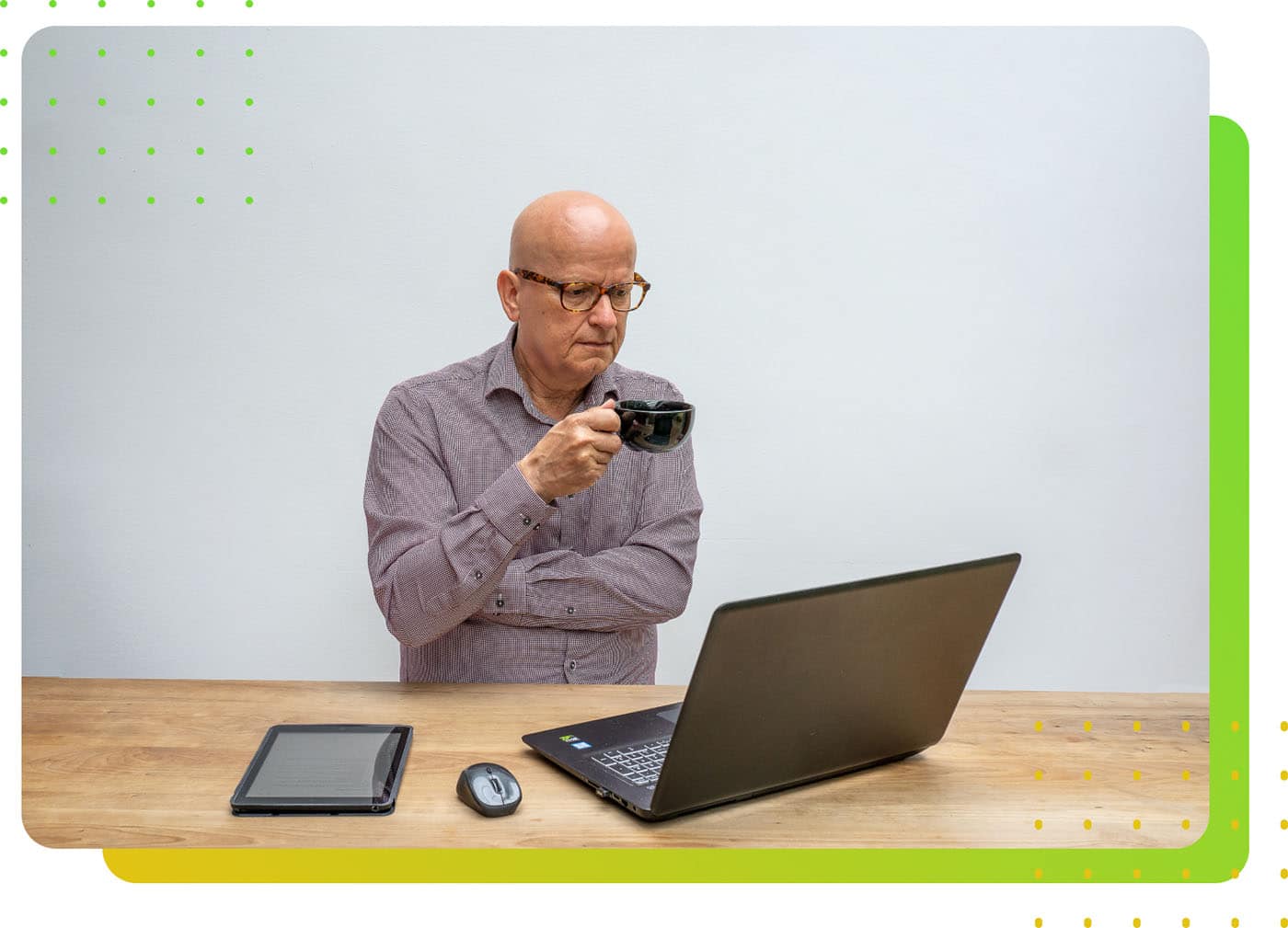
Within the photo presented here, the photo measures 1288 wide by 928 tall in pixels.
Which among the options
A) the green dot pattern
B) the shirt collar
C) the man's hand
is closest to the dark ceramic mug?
the man's hand

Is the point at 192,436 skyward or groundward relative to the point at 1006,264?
groundward

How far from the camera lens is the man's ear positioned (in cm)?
186

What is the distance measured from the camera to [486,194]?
1841mm

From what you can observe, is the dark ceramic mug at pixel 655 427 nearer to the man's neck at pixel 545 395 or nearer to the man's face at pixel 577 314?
the man's face at pixel 577 314

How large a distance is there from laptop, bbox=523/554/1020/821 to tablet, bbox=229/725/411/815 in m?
0.17

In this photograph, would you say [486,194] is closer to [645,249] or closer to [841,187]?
[645,249]

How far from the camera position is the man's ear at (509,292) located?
1.86 meters

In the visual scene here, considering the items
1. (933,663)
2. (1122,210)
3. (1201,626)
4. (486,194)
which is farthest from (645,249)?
(1201,626)

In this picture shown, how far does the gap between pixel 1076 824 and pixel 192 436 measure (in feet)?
4.53

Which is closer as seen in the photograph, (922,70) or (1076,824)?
(1076,824)

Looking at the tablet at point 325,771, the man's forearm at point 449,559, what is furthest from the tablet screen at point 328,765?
the man's forearm at point 449,559

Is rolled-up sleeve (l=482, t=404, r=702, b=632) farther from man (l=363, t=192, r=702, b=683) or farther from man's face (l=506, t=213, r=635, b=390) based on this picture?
man's face (l=506, t=213, r=635, b=390)

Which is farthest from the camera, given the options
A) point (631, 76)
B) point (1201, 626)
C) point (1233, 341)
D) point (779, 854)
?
point (631, 76)

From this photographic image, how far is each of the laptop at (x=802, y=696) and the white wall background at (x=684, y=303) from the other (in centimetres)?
47
